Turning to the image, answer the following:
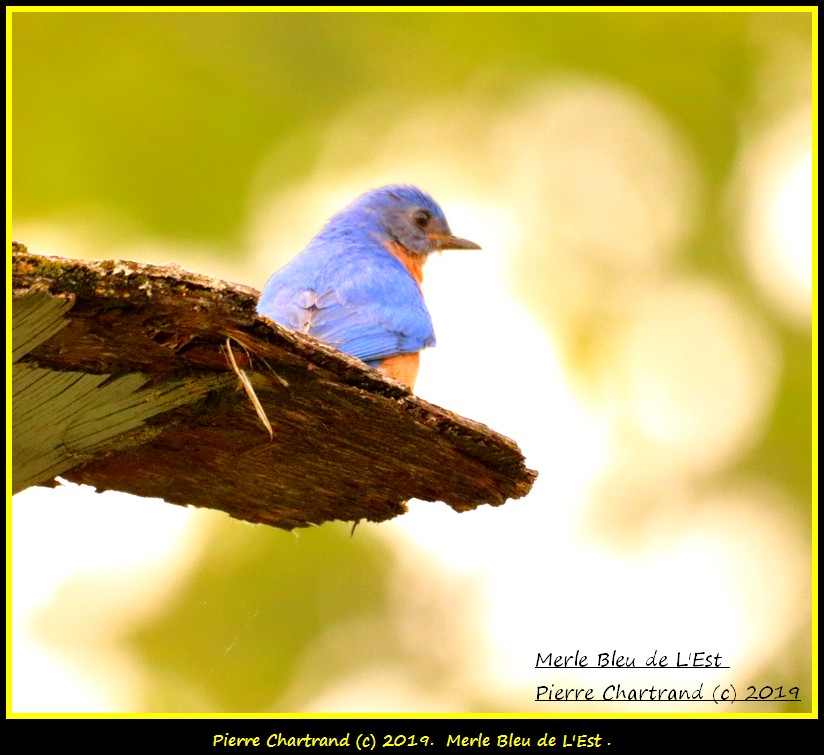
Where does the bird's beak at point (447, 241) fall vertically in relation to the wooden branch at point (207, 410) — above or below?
above

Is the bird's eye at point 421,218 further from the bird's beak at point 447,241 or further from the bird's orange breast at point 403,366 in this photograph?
the bird's orange breast at point 403,366

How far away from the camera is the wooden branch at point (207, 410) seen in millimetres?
3631

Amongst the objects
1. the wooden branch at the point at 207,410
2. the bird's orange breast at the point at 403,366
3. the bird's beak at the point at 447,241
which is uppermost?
the bird's beak at the point at 447,241

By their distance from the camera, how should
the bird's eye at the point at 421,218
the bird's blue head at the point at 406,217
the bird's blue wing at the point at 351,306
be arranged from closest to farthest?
the bird's blue wing at the point at 351,306
the bird's blue head at the point at 406,217
the bird's eye at the point at 421,218

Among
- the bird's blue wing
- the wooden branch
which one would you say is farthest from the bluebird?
the wooden branch

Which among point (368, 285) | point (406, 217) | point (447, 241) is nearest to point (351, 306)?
point (368, 285)

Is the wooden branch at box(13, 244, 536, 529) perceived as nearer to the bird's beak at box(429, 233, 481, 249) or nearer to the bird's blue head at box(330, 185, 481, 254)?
the bird's blue head at box(330, 185, 481, 254)

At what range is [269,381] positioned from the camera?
3.99 metres

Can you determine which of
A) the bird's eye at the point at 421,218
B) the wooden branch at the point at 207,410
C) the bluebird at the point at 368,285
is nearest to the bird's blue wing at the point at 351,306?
the bluebird at the point at 368,285

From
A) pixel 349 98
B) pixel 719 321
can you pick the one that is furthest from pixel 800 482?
pixel 349 98

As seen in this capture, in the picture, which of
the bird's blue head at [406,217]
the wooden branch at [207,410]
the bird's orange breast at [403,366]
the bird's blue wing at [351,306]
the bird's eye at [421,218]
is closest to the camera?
the wooden branch at [207,410]

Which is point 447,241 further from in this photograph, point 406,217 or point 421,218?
point 406,217

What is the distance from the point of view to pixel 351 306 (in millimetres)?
6551

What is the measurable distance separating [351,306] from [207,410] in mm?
2511
